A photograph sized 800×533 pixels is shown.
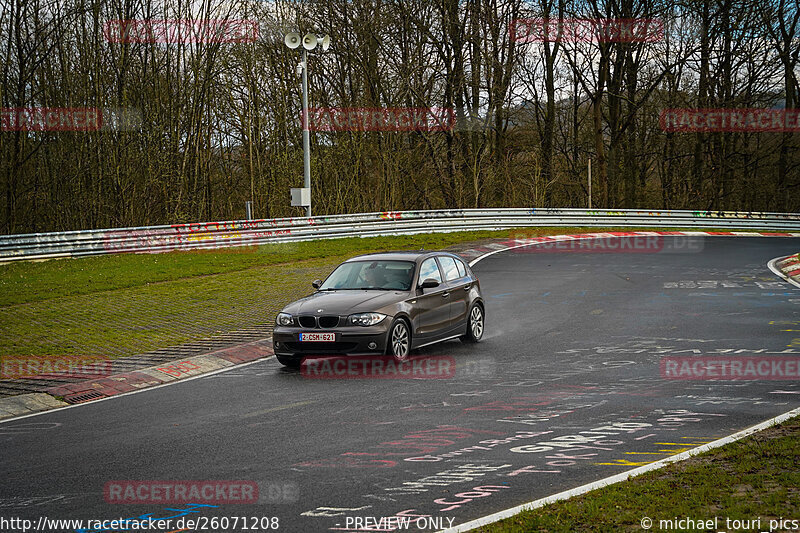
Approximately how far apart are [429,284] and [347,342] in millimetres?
1860

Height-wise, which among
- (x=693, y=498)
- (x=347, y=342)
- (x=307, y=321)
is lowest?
(x=693, y=498)

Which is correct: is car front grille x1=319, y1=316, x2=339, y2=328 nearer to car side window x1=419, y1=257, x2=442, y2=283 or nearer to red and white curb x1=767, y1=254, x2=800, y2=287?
car side window x1=419, y1=257, x2=442, y2=283

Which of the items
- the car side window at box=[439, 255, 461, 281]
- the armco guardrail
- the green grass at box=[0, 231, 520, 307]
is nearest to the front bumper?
the car side window at box=[439, 255, 461, 281]

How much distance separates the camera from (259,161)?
135 ft

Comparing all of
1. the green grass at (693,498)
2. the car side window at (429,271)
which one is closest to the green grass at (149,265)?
the car side window at (429,271)

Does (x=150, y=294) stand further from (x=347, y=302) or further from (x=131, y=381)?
(x=347, y=302)

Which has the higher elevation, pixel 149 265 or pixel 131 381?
pixel 149 265

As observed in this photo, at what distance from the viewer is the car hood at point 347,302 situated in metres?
12.4

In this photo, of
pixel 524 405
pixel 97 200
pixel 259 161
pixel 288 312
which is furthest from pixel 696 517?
pixel 259 161

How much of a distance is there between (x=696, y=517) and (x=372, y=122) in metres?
38.1

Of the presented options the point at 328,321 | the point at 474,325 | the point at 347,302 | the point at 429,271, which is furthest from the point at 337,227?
the point at 328,321

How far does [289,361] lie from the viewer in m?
12.6

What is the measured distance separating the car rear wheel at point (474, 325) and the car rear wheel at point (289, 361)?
305 cm

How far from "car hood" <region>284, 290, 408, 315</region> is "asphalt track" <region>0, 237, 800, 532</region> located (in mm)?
933
